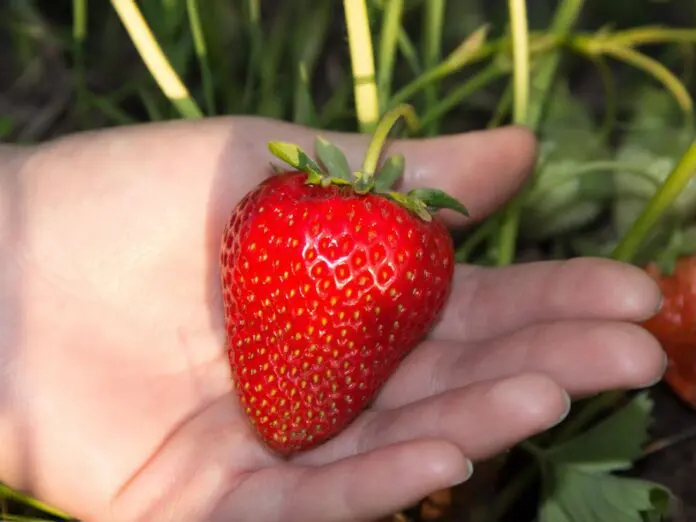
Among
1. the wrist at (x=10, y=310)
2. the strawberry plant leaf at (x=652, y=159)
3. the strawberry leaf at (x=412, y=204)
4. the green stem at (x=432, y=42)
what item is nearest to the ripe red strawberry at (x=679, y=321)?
the strawberry plant leaf at (x=652, y=159)

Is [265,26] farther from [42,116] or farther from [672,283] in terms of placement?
[672,283]

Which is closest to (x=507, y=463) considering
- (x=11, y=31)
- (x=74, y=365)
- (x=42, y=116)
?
(x=74, y=365)

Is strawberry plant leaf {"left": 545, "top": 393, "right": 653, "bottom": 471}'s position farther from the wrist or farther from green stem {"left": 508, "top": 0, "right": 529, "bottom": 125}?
the wrist

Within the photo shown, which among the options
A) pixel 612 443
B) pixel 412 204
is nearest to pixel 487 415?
pixel 412 204

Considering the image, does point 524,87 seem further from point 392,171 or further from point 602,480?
point 602,480

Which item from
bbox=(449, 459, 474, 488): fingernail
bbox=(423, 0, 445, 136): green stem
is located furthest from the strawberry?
bbox=(423, 0, 445, 136): green stem

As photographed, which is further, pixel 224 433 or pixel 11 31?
pixel 11 31
